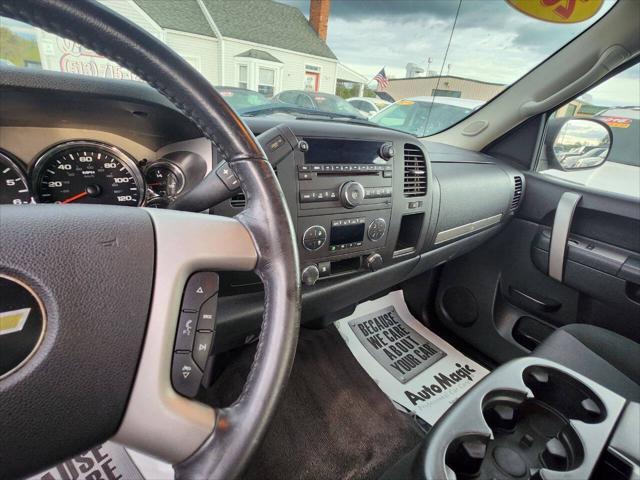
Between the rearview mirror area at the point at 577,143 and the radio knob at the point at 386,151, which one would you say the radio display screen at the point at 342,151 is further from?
the rearview mirror area at the point at 577,143

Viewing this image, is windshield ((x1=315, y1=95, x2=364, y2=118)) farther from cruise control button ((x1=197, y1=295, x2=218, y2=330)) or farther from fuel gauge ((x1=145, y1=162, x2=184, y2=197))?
cruise control button ((x1=197, y1=295, x2=218, y2=330))

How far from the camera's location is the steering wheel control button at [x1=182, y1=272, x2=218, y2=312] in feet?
1.78

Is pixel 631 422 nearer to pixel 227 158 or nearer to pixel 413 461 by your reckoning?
pixel 413 461

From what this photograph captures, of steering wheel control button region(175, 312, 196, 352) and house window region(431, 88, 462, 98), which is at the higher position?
house window region(431, 88, 462, 98)

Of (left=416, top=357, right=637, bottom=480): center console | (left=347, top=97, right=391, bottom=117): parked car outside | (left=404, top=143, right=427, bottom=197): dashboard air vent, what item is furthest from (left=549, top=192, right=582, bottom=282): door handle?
(left=416, top=357, right=637, bottom=480): center console

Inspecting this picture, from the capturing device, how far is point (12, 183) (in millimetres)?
938

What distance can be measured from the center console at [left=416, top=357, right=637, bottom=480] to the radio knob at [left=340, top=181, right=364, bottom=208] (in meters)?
0.59

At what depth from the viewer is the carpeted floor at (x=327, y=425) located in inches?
50.6

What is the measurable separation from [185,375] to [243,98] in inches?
43.9

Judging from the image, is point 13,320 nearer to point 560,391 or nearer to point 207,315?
point 207,315

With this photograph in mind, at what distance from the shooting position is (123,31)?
17.8 inches

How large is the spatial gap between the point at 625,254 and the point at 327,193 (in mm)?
1444

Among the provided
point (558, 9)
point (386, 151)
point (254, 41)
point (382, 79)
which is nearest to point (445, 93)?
point (382, 79)

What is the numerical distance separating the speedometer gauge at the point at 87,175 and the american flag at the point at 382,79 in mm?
1267
